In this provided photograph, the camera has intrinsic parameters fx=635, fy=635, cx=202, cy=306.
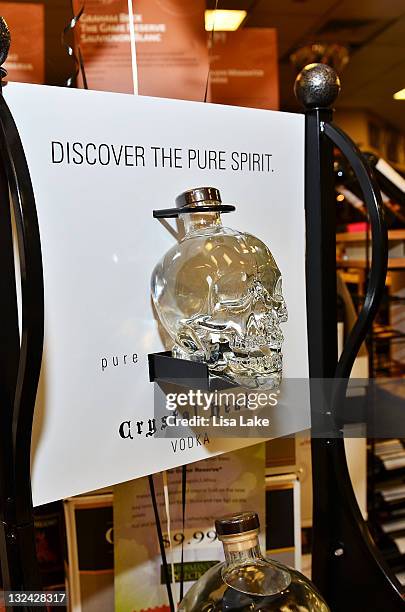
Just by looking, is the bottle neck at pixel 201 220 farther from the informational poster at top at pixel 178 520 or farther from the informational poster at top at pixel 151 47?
the informational poster at top at pixel 151 47

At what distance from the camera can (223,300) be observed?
2.35 ft

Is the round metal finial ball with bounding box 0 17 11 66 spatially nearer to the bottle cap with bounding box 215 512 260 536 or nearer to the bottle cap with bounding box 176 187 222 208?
the bottle cap with bounding box 176 187 222 208

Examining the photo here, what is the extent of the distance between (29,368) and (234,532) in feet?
1.04

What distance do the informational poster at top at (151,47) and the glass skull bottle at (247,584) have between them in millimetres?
943

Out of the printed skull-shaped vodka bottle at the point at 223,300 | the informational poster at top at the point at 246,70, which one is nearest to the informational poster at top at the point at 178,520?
the printed skull-shaped vodka bottle at the point at 223,300

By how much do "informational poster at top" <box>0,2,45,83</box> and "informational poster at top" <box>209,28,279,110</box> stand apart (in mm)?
563

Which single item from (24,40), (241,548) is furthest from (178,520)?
(24,40)

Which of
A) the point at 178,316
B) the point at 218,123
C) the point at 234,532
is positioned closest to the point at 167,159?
the point at 218,123

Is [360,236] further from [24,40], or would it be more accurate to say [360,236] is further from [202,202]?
[202,202]

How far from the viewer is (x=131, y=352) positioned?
0.80 m

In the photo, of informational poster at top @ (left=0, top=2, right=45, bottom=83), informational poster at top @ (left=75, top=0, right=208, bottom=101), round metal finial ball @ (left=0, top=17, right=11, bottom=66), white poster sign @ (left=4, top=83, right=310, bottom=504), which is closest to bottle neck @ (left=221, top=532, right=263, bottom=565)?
white poster sign @ (left=4, top=83, right=310, bottom=504)

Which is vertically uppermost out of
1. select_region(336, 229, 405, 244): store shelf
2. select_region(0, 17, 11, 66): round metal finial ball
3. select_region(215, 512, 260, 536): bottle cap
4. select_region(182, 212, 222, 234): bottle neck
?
select_region(0, 17, 11, 66): round metal finial ball

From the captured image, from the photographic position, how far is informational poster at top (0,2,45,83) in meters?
1.67

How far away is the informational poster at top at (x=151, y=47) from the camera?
1357mm
